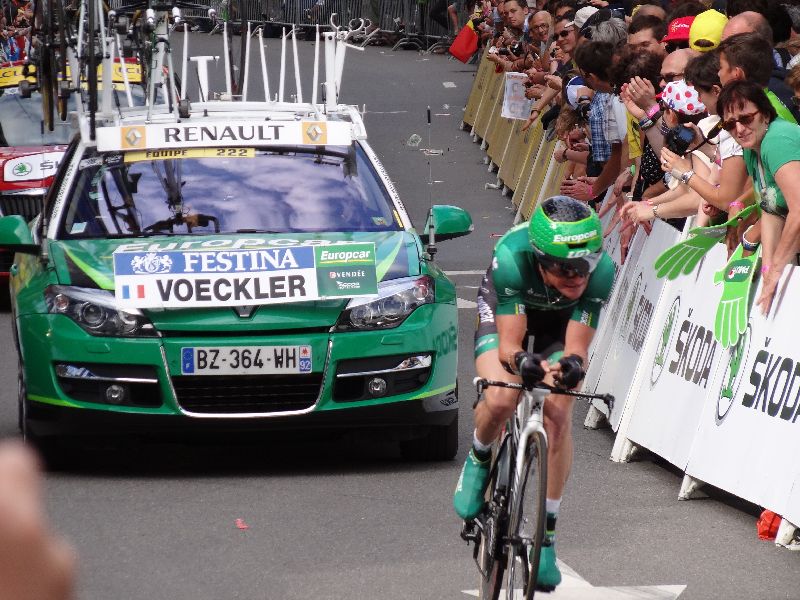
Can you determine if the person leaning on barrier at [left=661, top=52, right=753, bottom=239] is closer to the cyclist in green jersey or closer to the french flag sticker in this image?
the cyclist in green jersey

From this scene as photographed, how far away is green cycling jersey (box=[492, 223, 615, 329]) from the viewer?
5426 mm

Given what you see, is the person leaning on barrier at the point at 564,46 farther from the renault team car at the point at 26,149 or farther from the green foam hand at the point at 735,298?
the green foam hand at the point at 735,298

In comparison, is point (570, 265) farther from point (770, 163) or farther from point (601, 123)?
point (601, 123)

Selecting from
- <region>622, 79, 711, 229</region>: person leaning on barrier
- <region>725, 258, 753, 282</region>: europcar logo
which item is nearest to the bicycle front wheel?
<region>725, 258, 753, 282</region>: europcar logo

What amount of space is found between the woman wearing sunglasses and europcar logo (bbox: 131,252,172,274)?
2.80m

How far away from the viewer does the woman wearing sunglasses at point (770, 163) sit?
700 cm

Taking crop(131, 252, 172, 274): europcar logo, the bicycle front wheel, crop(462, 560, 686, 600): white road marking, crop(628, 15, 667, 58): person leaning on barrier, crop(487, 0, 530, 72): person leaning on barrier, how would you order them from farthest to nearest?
crop(487, 0, 530, 72): person leaning on barrier
crop(628, 15, 667, 58): person leaning on barrier
crop(131, 252, 172, 274): europcar logo
crop(462, 560, 686, 600): white road marking
the bicycle front wheel

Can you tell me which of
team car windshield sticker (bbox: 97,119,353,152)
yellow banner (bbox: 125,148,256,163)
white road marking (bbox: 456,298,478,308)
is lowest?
white road marking (bbox: 456,298,478,308)

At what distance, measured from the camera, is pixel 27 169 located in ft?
48.5

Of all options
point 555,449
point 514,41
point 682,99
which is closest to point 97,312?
point 555,449

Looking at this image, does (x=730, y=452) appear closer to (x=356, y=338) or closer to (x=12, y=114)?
(x=356, y=338)

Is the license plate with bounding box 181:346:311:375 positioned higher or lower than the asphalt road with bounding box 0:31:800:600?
higher

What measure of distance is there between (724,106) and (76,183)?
3.61 metres

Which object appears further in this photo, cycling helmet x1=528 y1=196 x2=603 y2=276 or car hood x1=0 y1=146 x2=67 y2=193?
car hood x1=0 y1=146 x2=67 y2=193
